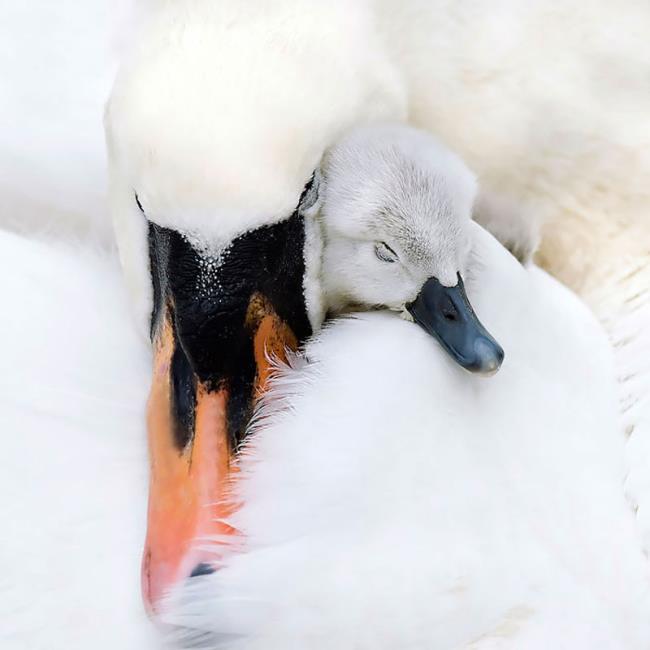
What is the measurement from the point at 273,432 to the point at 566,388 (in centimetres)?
49

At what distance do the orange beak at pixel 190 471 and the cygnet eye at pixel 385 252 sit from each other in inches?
6.7

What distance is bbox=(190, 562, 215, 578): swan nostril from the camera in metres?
1.79

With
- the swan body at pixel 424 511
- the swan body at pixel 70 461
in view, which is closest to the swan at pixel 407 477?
the swan body at pixel 424 511

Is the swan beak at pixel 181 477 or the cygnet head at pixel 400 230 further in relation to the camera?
the cygnet head at pixel 400 230

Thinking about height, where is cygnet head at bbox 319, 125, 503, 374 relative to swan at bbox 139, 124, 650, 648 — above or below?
above

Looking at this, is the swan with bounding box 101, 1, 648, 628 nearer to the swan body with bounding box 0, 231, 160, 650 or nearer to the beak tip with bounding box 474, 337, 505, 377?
the swan body with bounding box 0, 231, 160, 650

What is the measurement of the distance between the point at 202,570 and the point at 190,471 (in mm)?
132

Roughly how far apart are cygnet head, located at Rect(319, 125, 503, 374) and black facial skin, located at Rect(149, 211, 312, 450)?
0.08 metres

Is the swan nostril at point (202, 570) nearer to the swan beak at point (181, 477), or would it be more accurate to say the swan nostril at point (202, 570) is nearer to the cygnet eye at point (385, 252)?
the swan beak at point (181, 477)

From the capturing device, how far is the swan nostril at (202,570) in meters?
1.79

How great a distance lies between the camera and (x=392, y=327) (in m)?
1.99

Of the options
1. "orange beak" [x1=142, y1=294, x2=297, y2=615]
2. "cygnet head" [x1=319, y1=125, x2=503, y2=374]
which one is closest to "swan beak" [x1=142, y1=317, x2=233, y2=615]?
"orange beak" [x1=142, y1=294, x2=297, y2=615]

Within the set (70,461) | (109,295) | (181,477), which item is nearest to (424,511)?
(181,477)

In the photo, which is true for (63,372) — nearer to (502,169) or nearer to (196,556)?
(196,556)
